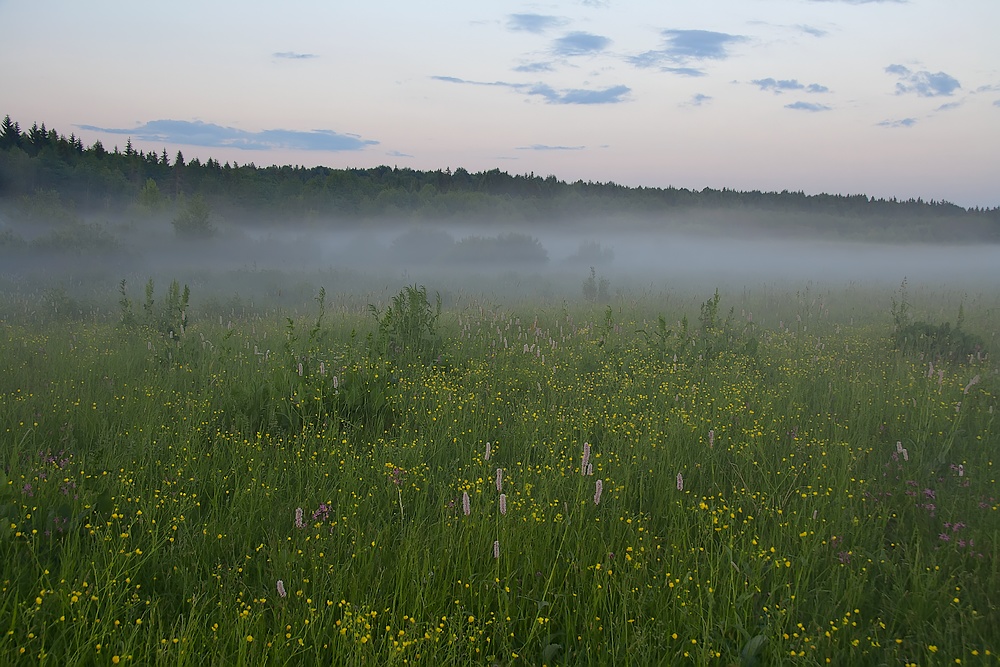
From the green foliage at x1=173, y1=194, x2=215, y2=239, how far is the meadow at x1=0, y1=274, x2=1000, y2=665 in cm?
3582

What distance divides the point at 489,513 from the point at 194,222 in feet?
136

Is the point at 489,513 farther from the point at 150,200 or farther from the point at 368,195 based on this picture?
the point at 368,195

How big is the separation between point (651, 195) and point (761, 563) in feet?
353

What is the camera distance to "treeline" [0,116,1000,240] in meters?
63.2

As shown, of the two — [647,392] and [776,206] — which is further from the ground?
[776,206]

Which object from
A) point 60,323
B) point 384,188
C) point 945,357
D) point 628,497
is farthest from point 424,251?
point 384,188

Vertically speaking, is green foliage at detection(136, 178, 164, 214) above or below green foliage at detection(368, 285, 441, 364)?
above

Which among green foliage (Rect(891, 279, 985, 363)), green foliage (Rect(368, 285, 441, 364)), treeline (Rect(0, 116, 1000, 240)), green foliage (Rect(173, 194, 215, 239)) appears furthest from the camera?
treeline (Rect(0, 116, 1000, 240))

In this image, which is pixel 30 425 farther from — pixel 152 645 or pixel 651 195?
pixel 651 195

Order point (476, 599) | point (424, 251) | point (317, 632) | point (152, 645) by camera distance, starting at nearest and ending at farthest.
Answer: point (152, 645), point (317, 632), point (476, 599), point (424, 251)

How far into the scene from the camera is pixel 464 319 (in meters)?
9.86

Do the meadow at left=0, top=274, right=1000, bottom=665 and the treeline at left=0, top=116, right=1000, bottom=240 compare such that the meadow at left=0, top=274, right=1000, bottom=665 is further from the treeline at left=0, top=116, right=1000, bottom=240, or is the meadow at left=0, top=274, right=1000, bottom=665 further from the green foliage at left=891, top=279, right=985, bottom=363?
the treeline at left=0, top=116, right=1000, bottom=240

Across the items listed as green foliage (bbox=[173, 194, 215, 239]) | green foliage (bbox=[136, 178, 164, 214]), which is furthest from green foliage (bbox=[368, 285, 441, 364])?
green foliage (bbox=[136, 178, 164, 214])

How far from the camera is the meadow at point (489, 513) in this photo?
2377 mm
